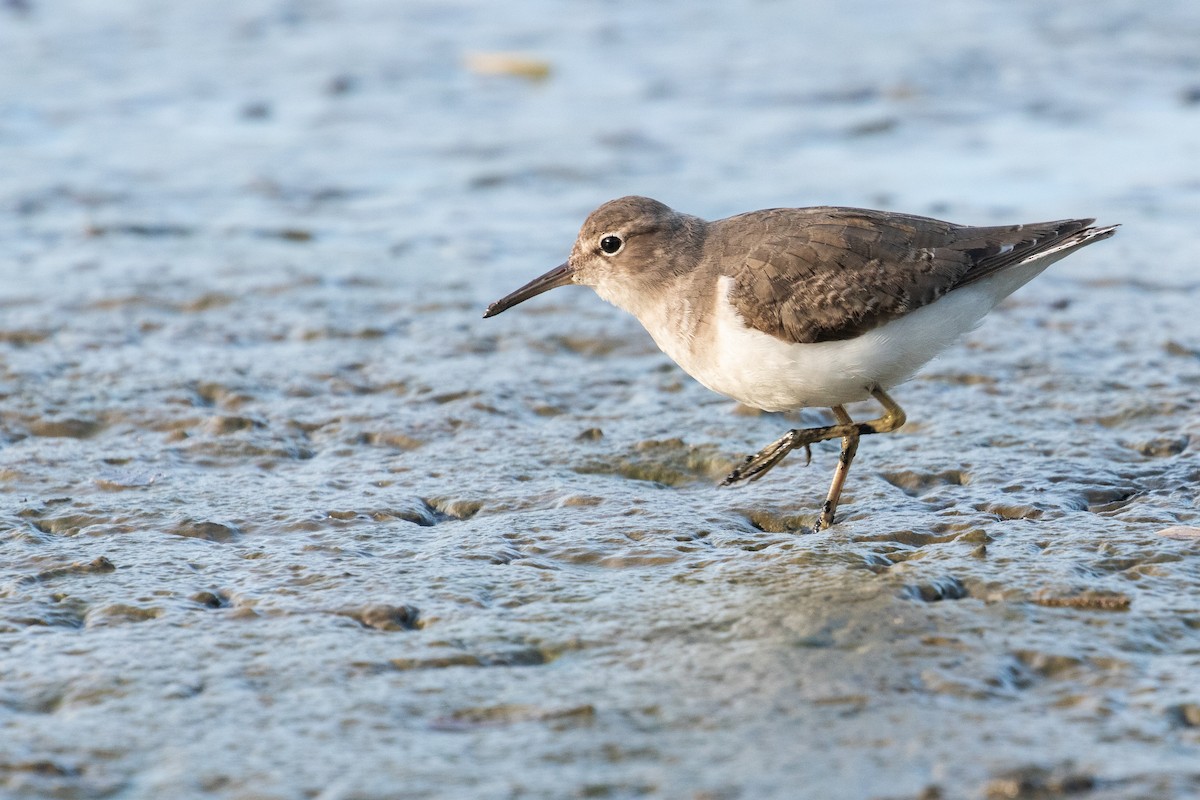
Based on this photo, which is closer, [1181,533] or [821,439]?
[1181,533]

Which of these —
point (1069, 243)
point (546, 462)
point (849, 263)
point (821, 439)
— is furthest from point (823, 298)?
point (546, 462)

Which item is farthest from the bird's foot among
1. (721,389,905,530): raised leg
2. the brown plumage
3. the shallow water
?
the brown plumage

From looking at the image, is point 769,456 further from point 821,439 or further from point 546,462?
point 546,462

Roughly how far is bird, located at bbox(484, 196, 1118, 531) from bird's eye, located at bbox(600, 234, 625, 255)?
124mm

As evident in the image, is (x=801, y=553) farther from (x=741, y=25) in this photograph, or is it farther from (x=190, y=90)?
(x=741, y=25)

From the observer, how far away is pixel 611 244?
6.21 m

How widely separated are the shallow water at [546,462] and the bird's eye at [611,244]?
0.86 metres

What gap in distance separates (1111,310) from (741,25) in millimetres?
7773

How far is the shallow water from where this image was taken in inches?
149

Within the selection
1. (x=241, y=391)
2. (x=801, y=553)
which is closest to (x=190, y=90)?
(x=241, y=391)

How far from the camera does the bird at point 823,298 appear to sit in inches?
215

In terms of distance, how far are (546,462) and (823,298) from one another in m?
1.43

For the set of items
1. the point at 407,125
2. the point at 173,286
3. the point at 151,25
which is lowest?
the point at 173,286

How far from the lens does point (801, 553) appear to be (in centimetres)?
509
